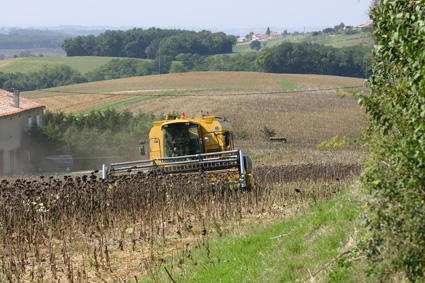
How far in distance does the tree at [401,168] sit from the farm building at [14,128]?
3447 cm

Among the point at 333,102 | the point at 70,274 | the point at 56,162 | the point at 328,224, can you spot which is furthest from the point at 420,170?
the point at 333,102

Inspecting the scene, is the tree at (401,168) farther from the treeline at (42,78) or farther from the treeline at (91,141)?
the treeline at (42,78)

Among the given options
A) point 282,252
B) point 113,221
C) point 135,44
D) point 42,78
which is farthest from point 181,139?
point 135,44

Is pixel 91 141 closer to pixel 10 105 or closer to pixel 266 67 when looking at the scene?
pixel 10 105

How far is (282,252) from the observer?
7.15m

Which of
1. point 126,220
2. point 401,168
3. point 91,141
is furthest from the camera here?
point 91,141

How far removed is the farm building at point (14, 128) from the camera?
37094 mm

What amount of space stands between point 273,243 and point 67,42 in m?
134

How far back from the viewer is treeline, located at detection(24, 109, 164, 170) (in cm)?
4081

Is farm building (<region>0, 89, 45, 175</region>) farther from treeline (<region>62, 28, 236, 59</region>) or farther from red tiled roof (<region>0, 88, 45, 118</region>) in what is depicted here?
treeline (<region>62, 28, 236, 59</region>)

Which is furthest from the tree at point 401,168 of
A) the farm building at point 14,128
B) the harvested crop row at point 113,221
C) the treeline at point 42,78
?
the treeline at point 42,78

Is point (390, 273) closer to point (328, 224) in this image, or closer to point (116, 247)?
point (328, 224)

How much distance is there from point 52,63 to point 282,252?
4623 inches

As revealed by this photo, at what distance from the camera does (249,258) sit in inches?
302
